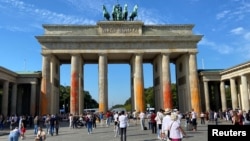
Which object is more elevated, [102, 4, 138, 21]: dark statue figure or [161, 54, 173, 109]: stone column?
[102, 4, 138, 21]: dark statue figure

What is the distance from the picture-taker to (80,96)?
6028cm

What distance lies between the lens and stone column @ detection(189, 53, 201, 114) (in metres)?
57.1

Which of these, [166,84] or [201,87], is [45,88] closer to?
[166,84]

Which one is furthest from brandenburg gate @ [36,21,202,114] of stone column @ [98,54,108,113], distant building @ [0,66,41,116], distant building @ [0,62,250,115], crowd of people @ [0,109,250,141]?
crowd of people @ [0,109,250,141]

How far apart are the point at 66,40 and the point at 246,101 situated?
117 feet

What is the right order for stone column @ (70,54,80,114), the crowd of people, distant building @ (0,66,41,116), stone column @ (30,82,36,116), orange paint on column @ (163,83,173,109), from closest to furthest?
1. the crowd of people
2. distant building @ (0,66,41,116)
3. stone column @ (70,54,80,114)
4. orange paint on column @ (163,83,173,109)
5. stone column @ (30,82,36,116)

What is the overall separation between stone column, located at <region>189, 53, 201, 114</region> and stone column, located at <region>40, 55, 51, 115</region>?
1093 inches

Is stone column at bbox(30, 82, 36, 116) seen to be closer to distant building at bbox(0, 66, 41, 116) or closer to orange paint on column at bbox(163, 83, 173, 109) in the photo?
distant building at bbox(0, 66, 41, 116)

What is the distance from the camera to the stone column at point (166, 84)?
57.3 meters

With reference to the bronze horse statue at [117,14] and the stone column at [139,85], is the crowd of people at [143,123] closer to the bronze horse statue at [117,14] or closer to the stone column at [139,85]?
the stone column at [139,85]

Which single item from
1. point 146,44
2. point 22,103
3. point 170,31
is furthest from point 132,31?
point 22,103

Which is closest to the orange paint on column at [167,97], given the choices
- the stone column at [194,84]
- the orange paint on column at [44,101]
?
the stone column at [194,84]

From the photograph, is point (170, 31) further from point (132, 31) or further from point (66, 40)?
point (66, 40)

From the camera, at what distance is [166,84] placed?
5778 cm
